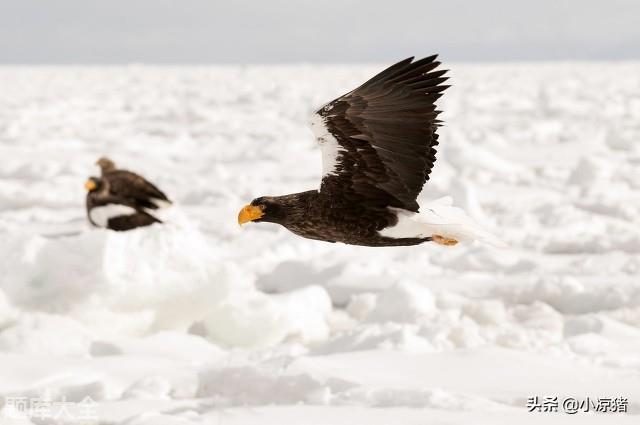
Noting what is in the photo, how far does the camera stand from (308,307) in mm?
6250

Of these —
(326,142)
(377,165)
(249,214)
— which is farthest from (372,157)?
(249,214)

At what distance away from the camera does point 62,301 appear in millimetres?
5996

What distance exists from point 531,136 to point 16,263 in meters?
12.3

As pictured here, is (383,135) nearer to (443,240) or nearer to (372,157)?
(372,157)

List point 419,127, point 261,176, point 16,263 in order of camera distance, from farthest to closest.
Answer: point 261,176 → point 16,263 → point 419,127

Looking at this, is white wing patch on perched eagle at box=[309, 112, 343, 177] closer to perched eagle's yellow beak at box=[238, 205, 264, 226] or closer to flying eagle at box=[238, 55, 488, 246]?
flying eagle at box=[238, 55, 488, 246]

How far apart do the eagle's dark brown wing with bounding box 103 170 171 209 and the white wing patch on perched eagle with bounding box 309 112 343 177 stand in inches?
158

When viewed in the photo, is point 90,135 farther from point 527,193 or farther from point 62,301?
point 62,301

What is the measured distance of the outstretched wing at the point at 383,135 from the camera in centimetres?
352

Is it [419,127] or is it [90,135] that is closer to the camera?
[419,127]

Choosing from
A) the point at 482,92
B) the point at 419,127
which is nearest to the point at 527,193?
the point at 419,127

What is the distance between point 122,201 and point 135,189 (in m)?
0.19

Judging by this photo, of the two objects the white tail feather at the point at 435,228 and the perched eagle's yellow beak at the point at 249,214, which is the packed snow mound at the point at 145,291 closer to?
the perched eagle's yellow beak at the point at 249,214

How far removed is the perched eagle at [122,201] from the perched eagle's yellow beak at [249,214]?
3589 mm
